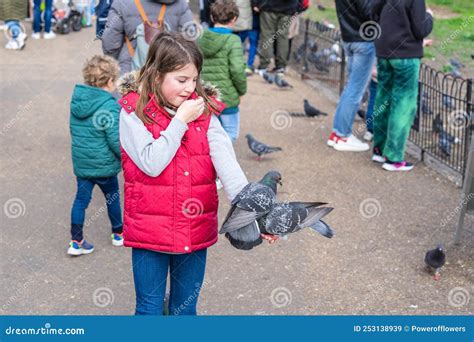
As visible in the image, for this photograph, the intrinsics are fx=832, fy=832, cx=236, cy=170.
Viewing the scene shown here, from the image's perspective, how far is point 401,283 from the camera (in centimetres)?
596

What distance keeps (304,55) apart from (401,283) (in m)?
8.65

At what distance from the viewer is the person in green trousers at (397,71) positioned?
8.11 metres

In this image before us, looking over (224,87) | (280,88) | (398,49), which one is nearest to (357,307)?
(224,87)

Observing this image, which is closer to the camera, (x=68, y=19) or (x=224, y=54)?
(x=224, y=54)

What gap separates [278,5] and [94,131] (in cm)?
787

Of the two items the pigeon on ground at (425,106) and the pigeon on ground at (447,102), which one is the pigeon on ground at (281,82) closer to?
the pigeon on ground at (425,106)

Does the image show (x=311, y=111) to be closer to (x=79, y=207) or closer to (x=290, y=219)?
(x=79, y=207)

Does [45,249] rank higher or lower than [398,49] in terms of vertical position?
lower

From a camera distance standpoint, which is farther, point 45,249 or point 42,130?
point 42,130

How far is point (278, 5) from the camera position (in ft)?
44.0

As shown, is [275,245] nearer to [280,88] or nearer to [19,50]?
[280,88]

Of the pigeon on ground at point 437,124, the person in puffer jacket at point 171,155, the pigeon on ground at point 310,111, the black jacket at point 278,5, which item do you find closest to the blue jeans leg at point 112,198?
the person in puffer jacket at point 171,155

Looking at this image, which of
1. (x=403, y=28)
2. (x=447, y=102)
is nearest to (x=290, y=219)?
(x=403, y=28)

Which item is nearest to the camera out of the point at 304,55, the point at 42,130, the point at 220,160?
the point at 220,160
